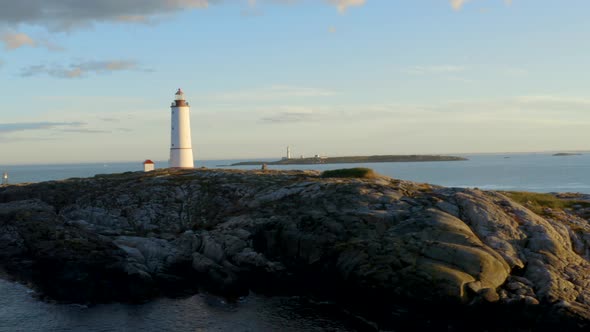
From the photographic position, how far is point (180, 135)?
217ft

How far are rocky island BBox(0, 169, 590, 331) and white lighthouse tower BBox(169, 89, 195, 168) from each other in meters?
15.8

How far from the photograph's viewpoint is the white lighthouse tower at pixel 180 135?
216ft

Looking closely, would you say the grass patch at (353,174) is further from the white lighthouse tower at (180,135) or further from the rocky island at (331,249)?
the white lighthouse tower at (180,135)

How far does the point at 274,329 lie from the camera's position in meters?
28.8

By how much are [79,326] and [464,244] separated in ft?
77.2

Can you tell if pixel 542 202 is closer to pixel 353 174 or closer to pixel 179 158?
pixel 353 174

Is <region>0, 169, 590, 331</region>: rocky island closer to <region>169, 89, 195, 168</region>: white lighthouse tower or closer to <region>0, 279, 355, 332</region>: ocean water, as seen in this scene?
<region>0, 279, 355, 332</region>: ocean water

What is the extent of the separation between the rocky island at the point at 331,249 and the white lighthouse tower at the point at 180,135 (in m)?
15.8

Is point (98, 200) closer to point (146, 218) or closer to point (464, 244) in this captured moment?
point (146, 218)

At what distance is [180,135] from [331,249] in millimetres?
36871

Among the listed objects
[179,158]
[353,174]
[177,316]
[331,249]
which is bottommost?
[177,316]

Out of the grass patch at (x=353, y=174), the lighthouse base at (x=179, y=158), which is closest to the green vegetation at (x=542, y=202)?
the grass patch at (x=353, y=174)

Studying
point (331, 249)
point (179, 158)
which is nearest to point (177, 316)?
point (331, 249)

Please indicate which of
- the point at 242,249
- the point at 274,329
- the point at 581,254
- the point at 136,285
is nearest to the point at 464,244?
the point at 581,254
